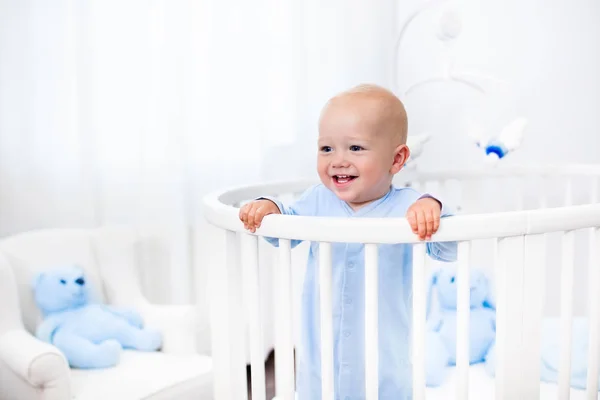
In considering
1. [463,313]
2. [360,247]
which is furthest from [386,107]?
[463,313]

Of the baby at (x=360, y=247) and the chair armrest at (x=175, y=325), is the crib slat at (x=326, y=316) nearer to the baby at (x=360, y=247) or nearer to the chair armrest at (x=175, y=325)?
the baby at (x=360, y=247)

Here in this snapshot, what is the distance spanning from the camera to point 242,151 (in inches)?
78.8

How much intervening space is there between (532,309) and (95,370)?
3.11 feet

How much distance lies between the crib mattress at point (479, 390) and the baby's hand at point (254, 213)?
22.9 inches

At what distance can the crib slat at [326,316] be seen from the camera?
889mm

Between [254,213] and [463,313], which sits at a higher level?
[254,213]

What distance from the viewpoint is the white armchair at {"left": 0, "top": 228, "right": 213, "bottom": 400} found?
1335 mm

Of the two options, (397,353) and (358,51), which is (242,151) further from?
(397,353)

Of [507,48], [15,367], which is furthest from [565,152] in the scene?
[15,367]

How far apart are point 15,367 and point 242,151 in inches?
35.0

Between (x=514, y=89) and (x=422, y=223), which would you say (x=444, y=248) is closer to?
(x=422, y=223)

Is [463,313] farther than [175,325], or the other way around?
[175,325]

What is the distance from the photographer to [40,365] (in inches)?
51.4

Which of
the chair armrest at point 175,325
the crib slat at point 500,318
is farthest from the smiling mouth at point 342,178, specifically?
the chair armrest at point 175,325
